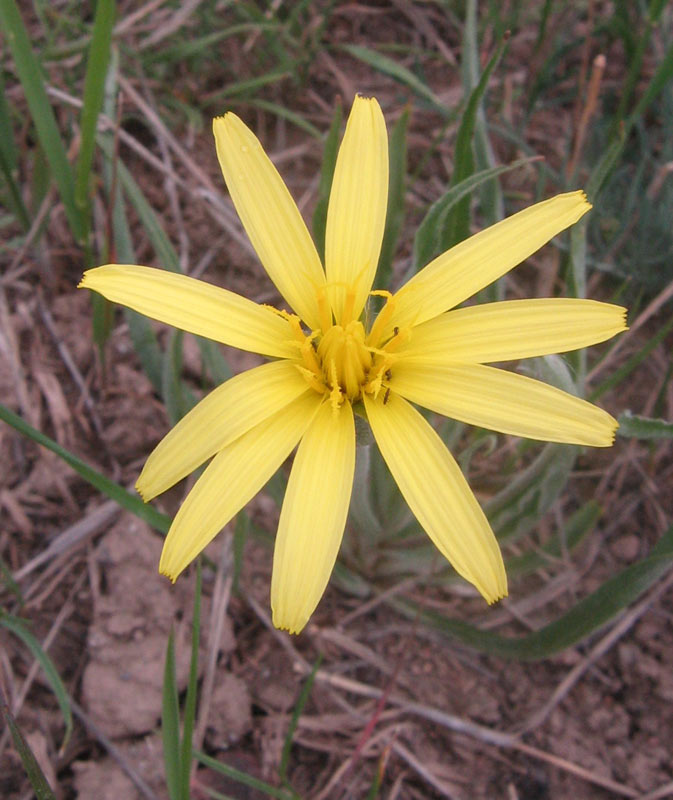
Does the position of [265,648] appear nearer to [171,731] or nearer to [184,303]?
[171,731]

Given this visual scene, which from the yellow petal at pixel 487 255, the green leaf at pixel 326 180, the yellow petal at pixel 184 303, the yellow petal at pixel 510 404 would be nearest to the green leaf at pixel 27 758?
the yellow petal at pixel 184 303

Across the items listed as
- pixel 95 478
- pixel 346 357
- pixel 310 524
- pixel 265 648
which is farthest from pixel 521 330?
pixel 265 648

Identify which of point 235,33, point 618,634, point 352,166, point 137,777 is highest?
point 235,33

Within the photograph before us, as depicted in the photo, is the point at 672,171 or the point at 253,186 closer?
the point at 253,186

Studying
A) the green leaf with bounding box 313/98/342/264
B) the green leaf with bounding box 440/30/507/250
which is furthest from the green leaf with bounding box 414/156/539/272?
A: the green leaf with bounding box 313/98/342/264

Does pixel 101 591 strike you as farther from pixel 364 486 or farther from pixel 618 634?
pixel 618 634

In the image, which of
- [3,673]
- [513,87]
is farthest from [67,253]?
[513,87]
